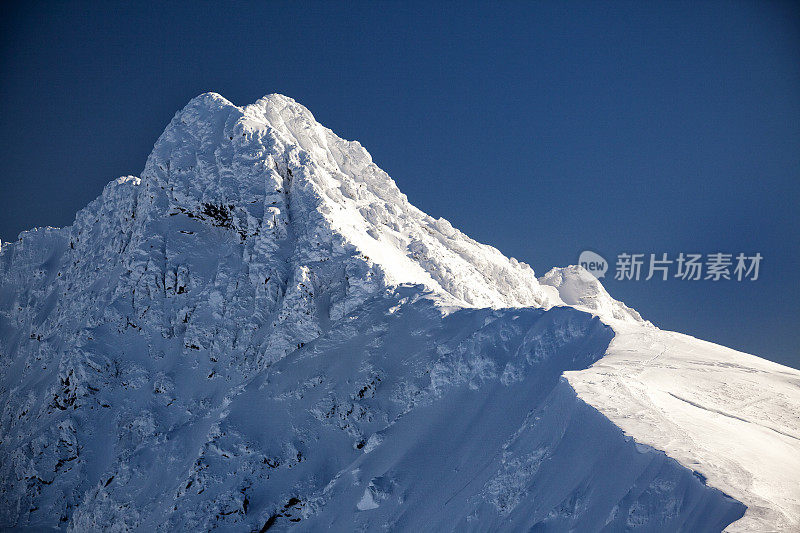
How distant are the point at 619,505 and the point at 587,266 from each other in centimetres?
3888

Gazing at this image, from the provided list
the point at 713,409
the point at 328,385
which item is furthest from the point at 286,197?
the point at 713,409

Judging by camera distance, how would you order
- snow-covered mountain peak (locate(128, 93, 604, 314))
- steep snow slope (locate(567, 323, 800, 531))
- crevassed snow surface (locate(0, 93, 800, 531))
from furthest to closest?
snow-covered mountain peak (locate(128, 93, 604, 314))
crevassed snow surface (locate(0, 93, 800, 531))
steep snow slope (locate(567, 323, 800, 531))

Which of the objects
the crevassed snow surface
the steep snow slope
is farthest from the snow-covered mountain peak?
the steep snow slope

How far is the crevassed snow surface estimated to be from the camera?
121 ft

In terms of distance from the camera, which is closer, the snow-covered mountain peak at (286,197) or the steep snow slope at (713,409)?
the steep snow slope at (713,409)

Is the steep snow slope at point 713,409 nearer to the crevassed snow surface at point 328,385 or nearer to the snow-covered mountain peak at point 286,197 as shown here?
the crevassed snow surface at point 328,385

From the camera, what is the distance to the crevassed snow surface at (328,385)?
37.0 meters

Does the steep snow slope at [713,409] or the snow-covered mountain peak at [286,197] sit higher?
the snow-covered mountain peak at [286,197]

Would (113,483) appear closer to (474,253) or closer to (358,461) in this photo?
(358,461)

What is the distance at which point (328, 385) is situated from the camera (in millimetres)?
67188

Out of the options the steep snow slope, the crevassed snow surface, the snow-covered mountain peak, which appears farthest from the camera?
the snow-covered mountain peak

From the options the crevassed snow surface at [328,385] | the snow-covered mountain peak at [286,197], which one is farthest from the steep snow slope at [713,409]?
the snow-covered mountain peak at [286,197]

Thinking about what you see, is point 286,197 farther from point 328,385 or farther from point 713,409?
point 713,409

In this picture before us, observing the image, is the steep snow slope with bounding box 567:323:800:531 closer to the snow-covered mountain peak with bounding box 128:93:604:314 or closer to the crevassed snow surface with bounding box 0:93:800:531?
the crevassed snow surface with bounding box 0:93:800:531
